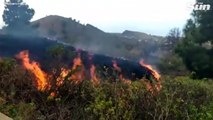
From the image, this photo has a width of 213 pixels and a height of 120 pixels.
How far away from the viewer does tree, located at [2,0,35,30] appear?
1727 inches

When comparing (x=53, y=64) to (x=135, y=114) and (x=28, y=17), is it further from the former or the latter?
(x=28, y=17)

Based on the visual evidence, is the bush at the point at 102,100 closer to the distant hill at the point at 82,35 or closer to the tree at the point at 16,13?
the distant hill at the point at 82,35

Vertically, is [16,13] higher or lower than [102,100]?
higher

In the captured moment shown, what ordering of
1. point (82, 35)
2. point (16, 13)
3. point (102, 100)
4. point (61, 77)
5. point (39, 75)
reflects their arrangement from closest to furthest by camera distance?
point (102, 100) < point (61, 77) < point (39, 75) < point (82, 35) < point (16, 13)

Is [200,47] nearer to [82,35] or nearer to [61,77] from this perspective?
[82,35]

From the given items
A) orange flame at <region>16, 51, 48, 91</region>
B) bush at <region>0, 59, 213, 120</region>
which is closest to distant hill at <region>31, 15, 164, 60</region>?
orange flame at <region>16, 51, 48, 91</region>

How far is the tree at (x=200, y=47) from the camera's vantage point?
1009 inches

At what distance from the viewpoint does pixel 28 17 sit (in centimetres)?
4575

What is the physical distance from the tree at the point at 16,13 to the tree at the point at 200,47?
2045cm

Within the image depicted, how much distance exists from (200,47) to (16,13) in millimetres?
25387

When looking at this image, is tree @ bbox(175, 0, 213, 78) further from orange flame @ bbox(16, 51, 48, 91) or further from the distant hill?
orange flame @ bbox(16, 51, 48, 91)

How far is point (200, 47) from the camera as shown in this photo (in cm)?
2623

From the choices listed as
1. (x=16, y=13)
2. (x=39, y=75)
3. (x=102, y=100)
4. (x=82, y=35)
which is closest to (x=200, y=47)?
(x=82, y=35)

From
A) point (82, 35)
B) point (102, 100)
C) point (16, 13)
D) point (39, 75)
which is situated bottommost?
point (102, 100)
